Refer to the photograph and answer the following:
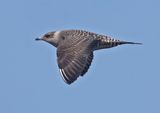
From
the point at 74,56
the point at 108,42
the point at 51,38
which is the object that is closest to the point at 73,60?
the point at 74,56

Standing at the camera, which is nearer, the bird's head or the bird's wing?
the bird's wing

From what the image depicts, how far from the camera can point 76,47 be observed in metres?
18.8

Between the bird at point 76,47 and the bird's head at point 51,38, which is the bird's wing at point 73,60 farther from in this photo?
the bird's head at point 51,38

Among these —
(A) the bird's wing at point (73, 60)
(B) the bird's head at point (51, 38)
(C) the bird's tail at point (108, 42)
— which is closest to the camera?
(A) the bird's wing at point (73, 60)

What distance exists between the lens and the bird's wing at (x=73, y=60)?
17886 millimetres

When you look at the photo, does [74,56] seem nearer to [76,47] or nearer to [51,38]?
[76,47]

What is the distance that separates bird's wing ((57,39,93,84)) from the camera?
17886mm

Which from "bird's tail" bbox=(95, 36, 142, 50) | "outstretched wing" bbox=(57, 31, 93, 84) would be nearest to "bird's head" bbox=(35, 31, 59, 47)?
"outstretched wing" bbox=(57, 31, 93, 84)

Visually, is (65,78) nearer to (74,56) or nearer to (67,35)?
(74,56)

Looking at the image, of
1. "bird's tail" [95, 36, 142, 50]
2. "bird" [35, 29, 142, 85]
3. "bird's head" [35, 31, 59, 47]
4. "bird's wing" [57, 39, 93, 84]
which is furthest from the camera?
"bird's head" [35, 31, 59, 47]

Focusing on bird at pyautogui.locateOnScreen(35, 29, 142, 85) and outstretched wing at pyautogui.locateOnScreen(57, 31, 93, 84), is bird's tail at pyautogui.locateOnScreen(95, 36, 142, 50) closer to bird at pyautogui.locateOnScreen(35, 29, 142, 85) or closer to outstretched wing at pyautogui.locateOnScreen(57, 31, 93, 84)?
bird at pyautogui.locateOnScreen(35, 29, 142, 85)

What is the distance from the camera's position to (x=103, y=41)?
63.7ft

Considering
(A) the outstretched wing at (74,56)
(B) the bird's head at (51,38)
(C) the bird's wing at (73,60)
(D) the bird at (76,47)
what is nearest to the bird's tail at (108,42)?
(D) the bird at (76,47)

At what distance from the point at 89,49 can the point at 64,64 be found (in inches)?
29.6
